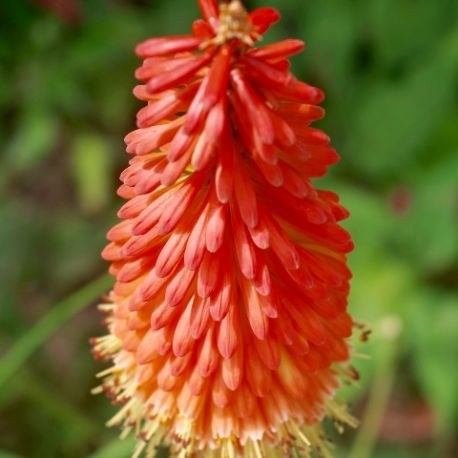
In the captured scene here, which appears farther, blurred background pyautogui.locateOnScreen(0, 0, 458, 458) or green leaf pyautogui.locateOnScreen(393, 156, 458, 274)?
green leaf pyautogui.locateOnScreen(393, 156, 458, 274)

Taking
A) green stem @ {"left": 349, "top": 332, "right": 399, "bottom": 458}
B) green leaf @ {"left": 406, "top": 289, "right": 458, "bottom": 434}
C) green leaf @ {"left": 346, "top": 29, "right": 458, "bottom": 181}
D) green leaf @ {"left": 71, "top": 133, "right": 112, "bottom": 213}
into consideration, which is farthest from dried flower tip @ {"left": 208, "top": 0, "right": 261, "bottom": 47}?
green leaf @ {"left": 71, "top": 133, "right": 112, "bottom": 213}

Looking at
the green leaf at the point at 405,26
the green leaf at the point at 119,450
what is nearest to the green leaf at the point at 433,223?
the green leaf at the point at 405,26

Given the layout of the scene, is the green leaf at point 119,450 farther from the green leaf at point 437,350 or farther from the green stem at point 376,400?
the green leaf at point 437,350

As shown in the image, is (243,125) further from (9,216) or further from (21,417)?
(9,216)

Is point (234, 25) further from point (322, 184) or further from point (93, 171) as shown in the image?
point (93, 171)

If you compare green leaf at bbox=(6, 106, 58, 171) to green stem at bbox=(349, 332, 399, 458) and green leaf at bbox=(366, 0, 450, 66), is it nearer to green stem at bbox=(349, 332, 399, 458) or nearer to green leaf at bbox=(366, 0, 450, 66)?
green leaf at bbox=(366, 0, 450, 66)

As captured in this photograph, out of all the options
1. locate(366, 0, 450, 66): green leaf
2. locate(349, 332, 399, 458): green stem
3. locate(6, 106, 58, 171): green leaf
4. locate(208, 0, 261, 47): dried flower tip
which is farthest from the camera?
locate(6, 106, 58, 171): green leaf

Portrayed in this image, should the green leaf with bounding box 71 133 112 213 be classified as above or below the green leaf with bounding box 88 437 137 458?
above

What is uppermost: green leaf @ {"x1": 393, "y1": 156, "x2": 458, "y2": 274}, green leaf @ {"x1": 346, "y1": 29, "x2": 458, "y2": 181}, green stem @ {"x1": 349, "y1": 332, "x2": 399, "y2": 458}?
green leaf @ {"x1": 346, "y1": 29, "x2": 458, "y2": 181}
